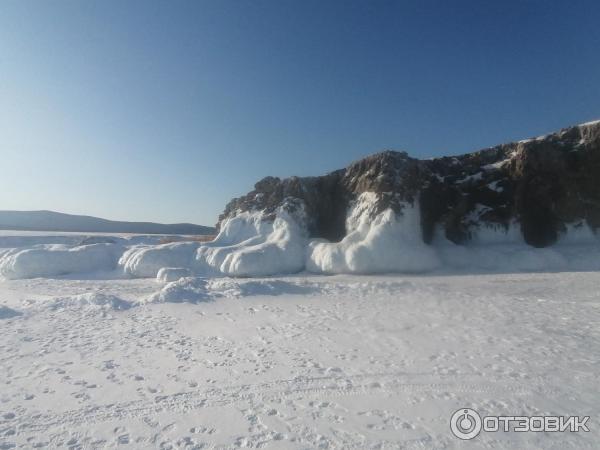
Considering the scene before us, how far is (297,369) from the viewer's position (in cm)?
607

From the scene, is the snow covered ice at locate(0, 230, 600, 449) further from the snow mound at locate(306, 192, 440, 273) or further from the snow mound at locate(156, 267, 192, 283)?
the snow mound at locate(156, 267, 192, 283)

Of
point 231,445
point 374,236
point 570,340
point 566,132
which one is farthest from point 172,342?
point 566,132

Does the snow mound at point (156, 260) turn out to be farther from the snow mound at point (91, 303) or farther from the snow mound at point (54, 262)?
the snow mound at point (91, 303)

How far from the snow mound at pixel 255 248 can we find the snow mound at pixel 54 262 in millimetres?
7632

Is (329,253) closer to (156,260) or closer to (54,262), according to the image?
(156,260)

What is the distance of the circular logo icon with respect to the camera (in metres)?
4.20

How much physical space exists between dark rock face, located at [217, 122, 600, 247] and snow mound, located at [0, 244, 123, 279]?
11.7m

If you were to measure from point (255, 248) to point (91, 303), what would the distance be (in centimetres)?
869

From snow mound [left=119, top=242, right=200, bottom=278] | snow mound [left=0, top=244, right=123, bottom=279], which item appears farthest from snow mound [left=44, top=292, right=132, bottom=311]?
snow mound [left=0, top=244, right=123, bottom=279]

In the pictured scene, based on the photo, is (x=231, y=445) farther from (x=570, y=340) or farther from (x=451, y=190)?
(x=451, y=190)

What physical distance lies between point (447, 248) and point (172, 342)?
1382 centimetres

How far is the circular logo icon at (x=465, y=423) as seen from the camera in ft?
13.8

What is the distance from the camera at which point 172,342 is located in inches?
301

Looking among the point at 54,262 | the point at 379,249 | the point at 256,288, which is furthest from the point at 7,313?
the point at 379,249
